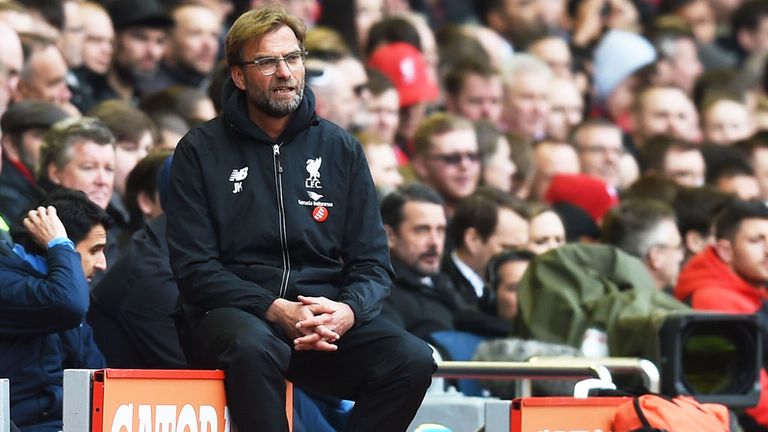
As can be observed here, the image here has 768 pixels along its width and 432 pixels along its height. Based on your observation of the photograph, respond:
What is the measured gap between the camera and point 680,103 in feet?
46.0

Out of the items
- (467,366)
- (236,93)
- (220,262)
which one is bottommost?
(467,366)

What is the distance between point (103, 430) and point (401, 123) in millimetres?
7660

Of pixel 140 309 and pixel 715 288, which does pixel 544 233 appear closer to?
pixel 715 288

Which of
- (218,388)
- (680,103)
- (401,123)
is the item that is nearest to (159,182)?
(218,388)

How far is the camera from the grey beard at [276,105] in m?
6.08

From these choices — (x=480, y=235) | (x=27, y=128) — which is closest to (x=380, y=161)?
(x=480, y=235)

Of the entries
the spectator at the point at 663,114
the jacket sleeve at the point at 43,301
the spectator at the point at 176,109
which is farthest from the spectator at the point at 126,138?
the spectator at the point at 663,114

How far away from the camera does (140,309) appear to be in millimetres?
6938

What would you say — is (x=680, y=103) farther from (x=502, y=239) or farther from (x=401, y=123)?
(x=502, y=239)

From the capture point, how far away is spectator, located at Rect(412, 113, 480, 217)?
36.2 ft

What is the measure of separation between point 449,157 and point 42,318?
5.16m

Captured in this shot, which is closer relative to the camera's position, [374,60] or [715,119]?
[374,60]

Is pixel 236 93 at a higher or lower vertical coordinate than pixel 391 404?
higher

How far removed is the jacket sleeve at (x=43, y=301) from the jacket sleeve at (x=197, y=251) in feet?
1.35
